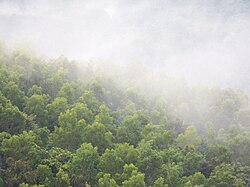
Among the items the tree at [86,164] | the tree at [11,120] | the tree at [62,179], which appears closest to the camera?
the tree at [62,179]

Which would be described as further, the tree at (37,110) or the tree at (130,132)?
the tree at (37,110)

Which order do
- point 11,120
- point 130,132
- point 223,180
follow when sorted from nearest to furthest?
1. point 223,180
2. point 11,120
3. point 130,132

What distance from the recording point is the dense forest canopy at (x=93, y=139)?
48.6 metres

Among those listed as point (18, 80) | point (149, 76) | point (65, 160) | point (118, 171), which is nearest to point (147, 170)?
point (118, 171)

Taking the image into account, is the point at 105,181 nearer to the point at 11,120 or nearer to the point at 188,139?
the point at 11,120

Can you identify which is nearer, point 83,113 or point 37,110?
point 37,110

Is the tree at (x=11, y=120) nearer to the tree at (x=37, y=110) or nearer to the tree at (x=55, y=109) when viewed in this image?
the tree at (x=37, y=110)

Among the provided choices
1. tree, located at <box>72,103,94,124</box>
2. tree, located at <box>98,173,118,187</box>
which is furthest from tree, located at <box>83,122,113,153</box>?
tree, located at <box>98,173,118,187</box>

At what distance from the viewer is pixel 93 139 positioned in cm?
5862

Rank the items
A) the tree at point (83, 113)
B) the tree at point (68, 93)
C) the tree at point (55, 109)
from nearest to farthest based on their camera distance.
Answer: the tree at point (83, 113) → the tree at point (55, 109) → the tree at point (68, 93)

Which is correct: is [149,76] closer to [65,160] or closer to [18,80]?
[18,80]

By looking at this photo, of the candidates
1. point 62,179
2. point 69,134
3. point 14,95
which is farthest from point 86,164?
point 14,95

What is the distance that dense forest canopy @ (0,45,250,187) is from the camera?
48594mm

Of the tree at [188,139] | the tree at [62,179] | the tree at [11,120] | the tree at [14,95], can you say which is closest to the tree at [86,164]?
the tree at [62,179]
